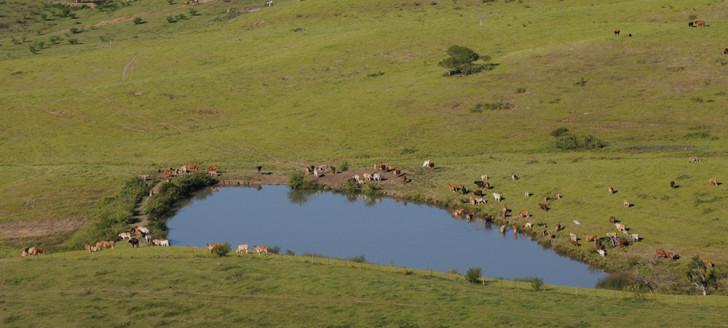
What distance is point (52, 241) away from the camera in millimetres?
67750

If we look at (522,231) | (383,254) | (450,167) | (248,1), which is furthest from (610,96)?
(248,1)

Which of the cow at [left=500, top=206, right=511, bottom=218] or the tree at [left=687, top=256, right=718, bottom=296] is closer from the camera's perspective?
the tree at [left=687, top=256, right=718, bottom=296]

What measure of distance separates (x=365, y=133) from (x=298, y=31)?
43862mm

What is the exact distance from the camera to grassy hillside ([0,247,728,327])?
44875 mm

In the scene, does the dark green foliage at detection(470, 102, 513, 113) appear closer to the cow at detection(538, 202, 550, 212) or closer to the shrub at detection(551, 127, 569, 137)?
the shrub at detection(551, 127, 569, 137)

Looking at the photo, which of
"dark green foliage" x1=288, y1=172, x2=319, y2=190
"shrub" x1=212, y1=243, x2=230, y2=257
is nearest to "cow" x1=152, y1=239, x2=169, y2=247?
"shrub" x1=212, y1=243, x2=230, y2=257

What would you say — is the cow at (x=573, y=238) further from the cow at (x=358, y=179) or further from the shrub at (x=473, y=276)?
the cow at (x=358, y=179)

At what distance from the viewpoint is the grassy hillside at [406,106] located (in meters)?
70.1

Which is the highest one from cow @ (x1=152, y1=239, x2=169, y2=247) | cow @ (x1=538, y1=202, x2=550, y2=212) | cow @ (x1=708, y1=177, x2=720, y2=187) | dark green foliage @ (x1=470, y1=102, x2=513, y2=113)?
dark green foliage @ (x1=470, y1=102, x2=513, y2=113)

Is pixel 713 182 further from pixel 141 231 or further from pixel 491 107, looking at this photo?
pixel 141 231

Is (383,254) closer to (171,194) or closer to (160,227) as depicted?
(160,227)

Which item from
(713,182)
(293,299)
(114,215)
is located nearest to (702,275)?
(713,182)

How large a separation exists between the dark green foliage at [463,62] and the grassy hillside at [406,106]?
5.63 ft

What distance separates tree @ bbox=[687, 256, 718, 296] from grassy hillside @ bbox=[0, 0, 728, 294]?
1024 mm
